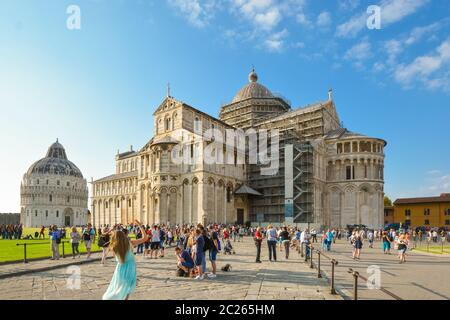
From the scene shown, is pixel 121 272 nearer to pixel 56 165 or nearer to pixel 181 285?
pixel 181 285

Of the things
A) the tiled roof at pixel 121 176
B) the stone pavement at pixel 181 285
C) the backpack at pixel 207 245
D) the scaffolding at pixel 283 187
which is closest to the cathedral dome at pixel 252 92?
the scaffolding at pixel 283 187

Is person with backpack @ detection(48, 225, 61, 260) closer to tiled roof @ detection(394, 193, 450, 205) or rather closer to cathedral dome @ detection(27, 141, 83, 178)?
tiled roof @ detection(394, 193, 450, 205)

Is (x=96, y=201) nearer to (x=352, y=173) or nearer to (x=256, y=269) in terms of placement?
(x=352, y=173)

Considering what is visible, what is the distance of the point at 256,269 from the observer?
1409cm

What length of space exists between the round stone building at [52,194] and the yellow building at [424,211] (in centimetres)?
9889

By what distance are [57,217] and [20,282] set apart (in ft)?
384

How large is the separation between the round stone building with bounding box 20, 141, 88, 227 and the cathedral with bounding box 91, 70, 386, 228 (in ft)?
246

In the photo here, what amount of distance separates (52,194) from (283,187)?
9079 cm

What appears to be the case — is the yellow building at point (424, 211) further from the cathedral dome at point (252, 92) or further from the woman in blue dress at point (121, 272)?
the woman in blue dress at point (121, 272)

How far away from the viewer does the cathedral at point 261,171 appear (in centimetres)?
4681

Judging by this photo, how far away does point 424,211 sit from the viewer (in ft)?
212

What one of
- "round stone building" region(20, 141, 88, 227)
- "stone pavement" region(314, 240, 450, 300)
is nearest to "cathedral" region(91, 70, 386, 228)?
"stone pavement" region(314, 240, 450, 300)

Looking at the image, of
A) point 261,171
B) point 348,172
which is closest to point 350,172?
point 348,172
